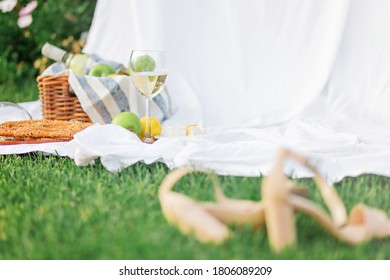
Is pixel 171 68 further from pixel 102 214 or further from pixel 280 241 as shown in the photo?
pixel 280 241

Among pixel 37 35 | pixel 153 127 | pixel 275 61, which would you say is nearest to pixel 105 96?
pixel 153 127

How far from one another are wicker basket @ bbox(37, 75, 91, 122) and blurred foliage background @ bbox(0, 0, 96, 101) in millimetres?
Result: 1586

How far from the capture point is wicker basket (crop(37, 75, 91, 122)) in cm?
289

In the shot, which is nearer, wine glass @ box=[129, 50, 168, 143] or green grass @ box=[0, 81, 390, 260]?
green grass @ box=[0, 81, 390, 260]

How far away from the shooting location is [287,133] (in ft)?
8.86

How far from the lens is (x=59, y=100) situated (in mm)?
2910

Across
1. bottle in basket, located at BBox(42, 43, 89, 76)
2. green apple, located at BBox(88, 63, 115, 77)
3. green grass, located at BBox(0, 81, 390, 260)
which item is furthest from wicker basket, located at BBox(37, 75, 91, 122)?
green grass, located at BBox(0, 81, 390, 260)

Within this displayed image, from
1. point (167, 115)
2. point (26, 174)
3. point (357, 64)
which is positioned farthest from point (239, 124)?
point (26, 174)

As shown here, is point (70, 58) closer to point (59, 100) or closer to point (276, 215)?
point (59, 100)

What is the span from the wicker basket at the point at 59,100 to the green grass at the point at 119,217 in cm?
74

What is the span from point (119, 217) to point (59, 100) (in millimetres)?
1466

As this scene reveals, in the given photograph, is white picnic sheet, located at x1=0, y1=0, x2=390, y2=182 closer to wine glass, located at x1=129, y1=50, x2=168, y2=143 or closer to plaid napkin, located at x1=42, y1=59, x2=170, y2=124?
plaid napkin, located at x1=42, y1=59, x2=170, y2=124

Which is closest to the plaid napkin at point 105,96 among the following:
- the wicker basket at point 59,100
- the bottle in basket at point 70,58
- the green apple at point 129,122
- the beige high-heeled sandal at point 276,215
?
the wicker basket at point 59,100

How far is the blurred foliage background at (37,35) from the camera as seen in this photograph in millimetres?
4566
